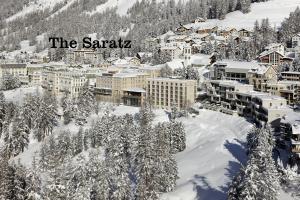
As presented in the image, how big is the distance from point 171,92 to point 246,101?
20691 mm

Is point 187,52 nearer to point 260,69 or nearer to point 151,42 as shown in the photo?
point 151,42

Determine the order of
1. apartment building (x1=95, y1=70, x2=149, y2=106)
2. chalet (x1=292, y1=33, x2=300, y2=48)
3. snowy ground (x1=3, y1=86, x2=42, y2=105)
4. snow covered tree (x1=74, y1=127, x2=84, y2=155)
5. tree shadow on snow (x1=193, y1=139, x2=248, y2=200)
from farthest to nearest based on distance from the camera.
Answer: chalet (x1=292, y1=33, x2=300, y2=48) < snowy ground (x1=3, y1=86, x2=42, y2=105) < apartment building (x1=95, y1=70, x2=149, y2=106) < snow covered tree (x1=74, y1=127, x2=84, y2=155) < tree shadow on snow (x1=193, y1=139, x2=248, y2=200)

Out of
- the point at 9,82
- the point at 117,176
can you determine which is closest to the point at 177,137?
the point at 117,176

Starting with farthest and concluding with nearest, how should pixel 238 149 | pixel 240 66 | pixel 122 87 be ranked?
pixel 122 87
pixel 240 66
pixel 238 149

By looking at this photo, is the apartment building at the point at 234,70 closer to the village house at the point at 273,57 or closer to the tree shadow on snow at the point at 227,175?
the village house at the point at 273,57

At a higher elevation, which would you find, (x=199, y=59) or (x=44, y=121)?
(x=199, y=59)

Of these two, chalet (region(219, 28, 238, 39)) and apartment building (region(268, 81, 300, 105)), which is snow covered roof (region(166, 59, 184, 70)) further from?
apartment building (region(268, 81, 300, 105))

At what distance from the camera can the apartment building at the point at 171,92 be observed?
109 metres

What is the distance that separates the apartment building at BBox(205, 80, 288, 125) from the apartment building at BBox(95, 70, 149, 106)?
1816 cm

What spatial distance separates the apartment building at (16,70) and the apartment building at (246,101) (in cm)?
7514

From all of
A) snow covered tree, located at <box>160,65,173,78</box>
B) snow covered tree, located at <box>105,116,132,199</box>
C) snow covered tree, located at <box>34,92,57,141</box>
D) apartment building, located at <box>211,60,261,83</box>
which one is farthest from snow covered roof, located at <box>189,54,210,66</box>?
snow covered tree, located at <box>105,116,132,199</box>

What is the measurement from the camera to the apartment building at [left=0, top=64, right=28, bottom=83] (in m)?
164

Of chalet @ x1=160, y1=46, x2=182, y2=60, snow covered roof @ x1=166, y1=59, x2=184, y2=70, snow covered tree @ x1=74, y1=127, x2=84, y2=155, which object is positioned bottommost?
snow covered tree @ x1=74, y1=127, x2=84, y2=155

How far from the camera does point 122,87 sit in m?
122
